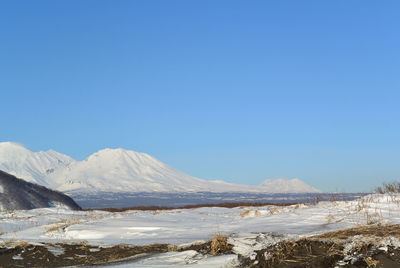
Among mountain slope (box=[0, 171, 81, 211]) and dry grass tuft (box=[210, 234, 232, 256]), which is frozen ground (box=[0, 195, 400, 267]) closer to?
dry grass tuft (box=[210, 234, 232, 256])

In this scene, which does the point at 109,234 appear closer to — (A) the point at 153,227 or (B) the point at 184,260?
(A) the point at 153,227

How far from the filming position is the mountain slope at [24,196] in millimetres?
36250

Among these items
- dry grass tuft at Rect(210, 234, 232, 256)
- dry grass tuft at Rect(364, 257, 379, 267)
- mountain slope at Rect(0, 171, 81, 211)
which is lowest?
dry grass tuft at Rect(364, 257, 379, 267)

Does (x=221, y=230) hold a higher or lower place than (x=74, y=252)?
higher

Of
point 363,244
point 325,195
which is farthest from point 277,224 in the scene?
point 325,195

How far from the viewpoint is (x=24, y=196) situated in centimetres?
3869

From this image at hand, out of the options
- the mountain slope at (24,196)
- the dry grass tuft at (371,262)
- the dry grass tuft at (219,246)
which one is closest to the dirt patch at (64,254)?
the dry grass tuft at (219,246)

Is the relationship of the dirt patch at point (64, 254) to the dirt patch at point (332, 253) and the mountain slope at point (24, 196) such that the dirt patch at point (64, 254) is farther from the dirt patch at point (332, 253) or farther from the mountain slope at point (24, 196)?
the mountain slope at point (24, 196)

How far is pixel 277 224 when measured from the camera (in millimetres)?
10398

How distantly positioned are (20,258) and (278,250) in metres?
5.32

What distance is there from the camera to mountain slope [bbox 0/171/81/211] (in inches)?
1427

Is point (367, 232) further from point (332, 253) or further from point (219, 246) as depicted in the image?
point (219, 246)

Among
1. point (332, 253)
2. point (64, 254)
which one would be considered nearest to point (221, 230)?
point (64, 254)

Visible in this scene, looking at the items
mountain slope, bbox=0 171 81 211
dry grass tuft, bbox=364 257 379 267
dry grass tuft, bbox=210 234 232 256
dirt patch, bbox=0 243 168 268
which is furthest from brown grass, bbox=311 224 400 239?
mountain slope, bbox=0 171 81 211
